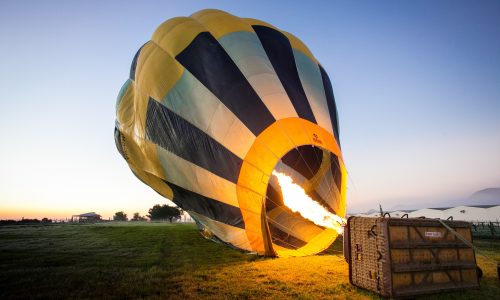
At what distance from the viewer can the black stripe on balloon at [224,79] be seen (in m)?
6.21

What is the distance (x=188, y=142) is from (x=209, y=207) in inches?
63.0

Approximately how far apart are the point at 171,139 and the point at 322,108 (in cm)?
379

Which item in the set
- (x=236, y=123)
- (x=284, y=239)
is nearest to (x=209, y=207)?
(x=236, y=123)

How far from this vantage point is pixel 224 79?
6.52 metres

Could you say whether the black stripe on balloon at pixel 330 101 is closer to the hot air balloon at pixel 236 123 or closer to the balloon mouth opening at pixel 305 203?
the hot air balloon at pixel 236 123

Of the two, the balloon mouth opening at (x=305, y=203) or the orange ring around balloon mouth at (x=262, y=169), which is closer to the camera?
the orange ring around balloon mouth at (x=262, y=169)

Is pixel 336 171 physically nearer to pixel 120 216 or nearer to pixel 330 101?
pixel 330 101

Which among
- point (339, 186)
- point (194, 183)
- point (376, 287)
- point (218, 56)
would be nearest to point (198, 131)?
point (194, 183)

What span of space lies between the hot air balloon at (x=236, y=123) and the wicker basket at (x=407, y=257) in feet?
6.08

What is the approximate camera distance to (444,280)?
4.77 meters

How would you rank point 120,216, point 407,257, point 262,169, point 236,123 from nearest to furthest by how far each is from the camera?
point 407,257 < point 262,169 < point 236,123 < point 120,216

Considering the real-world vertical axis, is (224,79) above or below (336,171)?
above

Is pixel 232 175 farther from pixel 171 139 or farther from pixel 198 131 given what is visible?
pixel 171 139

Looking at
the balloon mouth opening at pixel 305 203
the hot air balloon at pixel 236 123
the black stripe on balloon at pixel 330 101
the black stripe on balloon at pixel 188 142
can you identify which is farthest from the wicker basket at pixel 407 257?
the black stripe on balloon at pixel 330 101
